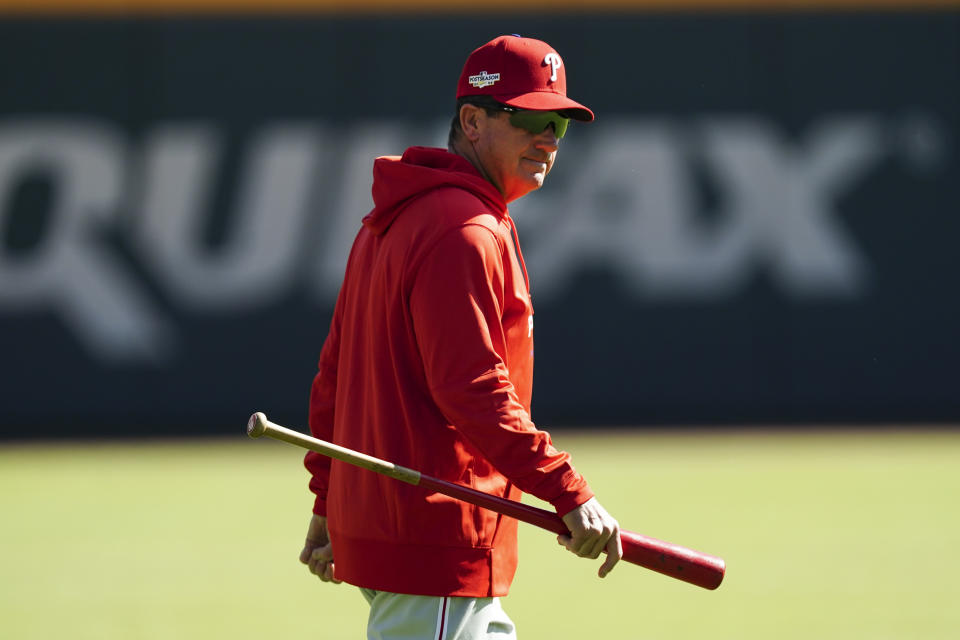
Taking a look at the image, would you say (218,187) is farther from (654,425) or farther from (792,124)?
(792,124)

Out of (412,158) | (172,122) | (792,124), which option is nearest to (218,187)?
(172,122)

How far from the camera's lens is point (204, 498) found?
8.57 metres

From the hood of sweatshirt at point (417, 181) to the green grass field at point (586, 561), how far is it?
2776 mm

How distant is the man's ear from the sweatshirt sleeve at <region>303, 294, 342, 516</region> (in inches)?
24.2

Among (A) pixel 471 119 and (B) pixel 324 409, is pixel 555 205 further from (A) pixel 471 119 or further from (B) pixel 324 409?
(A) pixel 471 119

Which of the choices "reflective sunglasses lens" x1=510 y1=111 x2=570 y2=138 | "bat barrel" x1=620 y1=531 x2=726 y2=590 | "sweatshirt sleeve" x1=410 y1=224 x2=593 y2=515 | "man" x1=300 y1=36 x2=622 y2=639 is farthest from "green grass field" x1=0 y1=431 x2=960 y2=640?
"reflective sunglasses lens" x1=510 y1=111 x2=570 y2=138

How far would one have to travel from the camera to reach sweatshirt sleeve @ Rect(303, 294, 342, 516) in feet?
11.8

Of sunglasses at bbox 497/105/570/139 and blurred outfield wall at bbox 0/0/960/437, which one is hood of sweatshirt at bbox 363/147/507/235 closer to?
sunglasses at bbox 497/105/570/139

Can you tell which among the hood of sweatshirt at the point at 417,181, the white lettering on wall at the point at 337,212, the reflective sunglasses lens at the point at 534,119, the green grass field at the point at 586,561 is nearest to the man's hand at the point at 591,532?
the hood of sweatshirt at the point at 417,181

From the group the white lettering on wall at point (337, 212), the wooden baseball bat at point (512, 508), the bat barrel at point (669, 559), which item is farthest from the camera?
the white lettering on wall at point (337, 212)

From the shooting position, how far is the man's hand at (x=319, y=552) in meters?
3.52

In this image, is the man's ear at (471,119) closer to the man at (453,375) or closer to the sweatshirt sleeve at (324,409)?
the man at (453,375)

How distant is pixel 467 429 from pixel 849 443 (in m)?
8.05

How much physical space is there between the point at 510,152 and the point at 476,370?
665mm
